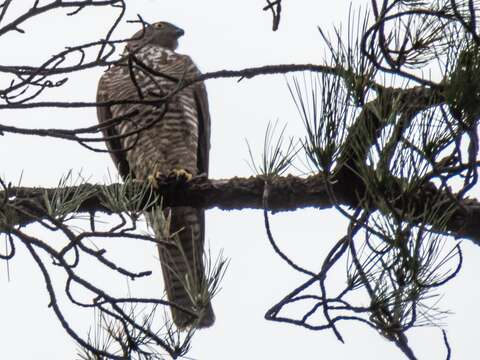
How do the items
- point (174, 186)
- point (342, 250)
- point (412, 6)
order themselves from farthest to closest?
point (174, 186), point (412, 6), point (342, 250)

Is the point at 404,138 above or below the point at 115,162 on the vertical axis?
below

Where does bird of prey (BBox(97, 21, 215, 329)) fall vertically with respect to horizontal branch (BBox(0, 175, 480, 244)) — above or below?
above

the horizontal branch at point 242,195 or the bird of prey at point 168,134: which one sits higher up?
the bird of prey at point 168,134

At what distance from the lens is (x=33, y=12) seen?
3.03 m

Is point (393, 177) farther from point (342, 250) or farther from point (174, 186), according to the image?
point (174, 186)

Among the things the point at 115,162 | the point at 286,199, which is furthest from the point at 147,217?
the point at 115,162

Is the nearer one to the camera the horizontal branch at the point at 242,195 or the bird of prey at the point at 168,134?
the horizontal branch at the point at 242,195

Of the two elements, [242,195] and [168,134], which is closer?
[242,195]

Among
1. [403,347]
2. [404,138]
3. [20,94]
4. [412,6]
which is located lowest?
[403,347]

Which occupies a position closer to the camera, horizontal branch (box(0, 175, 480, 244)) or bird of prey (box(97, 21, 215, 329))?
horizontal branch (box(0, 175, 480, 244))

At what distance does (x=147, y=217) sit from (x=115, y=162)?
11.2 ft

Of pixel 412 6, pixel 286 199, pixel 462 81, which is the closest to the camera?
pixel 462 81

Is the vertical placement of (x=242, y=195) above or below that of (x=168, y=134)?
below

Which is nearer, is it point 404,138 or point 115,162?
point 404,138
